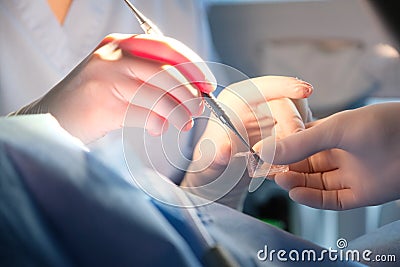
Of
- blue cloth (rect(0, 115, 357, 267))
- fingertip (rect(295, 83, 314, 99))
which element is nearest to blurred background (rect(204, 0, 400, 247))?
fingertip (rect(295, 83, 314, 99))

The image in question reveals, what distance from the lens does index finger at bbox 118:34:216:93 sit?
570 millimetres

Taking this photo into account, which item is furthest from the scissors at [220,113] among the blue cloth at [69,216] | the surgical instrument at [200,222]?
the blue cloth at [69,216]

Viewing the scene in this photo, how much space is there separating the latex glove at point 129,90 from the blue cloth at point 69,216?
6 cm

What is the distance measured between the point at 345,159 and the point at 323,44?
14cm

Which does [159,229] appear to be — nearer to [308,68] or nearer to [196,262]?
[196,262]

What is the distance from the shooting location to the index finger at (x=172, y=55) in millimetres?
570

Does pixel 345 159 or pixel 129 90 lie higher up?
pixel 129 90

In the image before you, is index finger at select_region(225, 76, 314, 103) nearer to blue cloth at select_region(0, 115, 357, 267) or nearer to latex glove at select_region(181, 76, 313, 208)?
latex glove at select_region(181, 76, 313, 208)

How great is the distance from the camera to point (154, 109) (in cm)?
58

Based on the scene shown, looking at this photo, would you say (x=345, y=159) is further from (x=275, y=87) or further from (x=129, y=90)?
(x=129, y=90)

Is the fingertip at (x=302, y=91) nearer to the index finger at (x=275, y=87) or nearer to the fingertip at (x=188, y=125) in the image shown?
the index finger at (x=275, y=87)

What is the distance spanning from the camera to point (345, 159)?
603mm

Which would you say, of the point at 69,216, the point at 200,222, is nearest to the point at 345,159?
the point at 200,222

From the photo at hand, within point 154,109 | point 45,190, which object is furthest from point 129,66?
point 45,190
